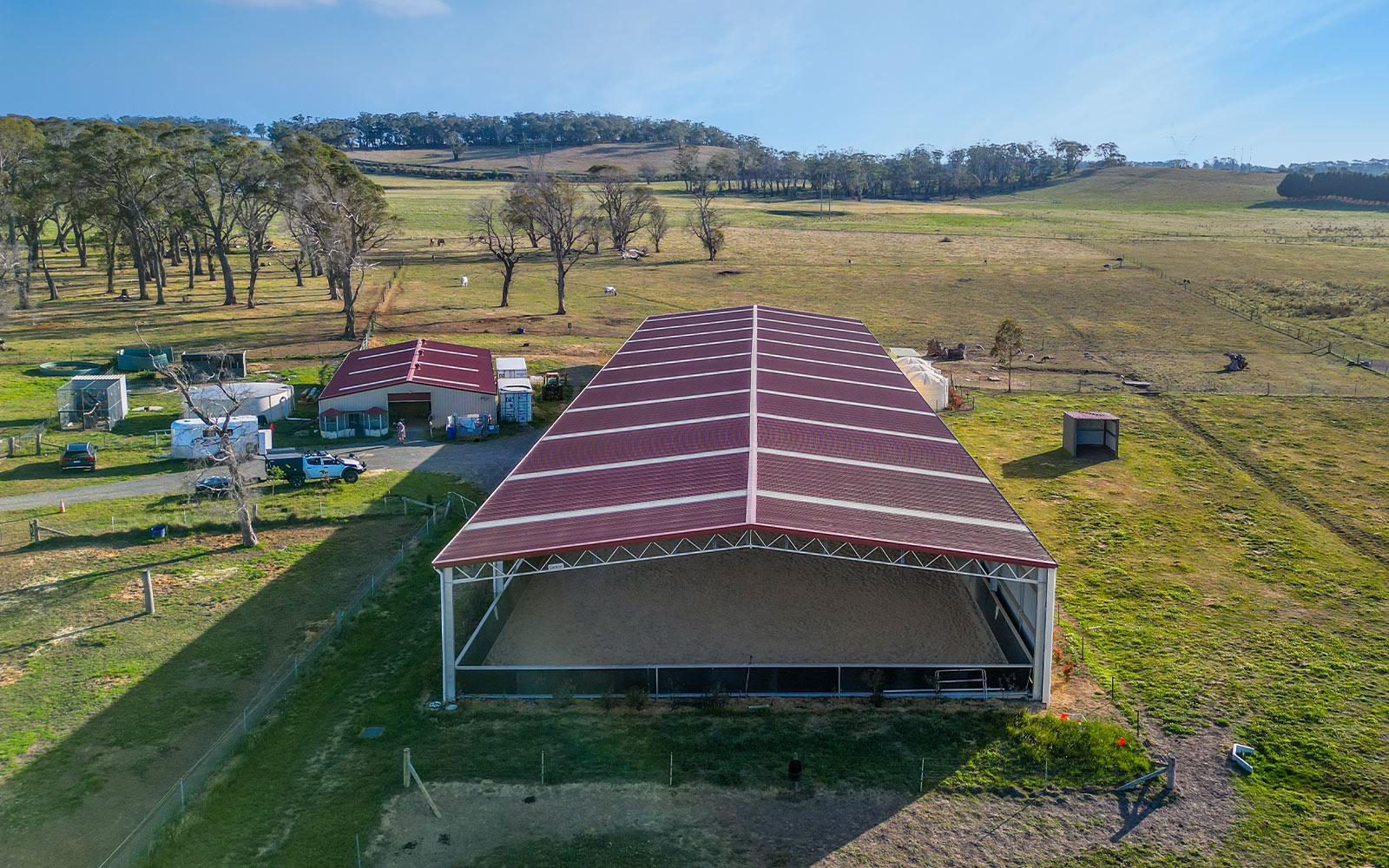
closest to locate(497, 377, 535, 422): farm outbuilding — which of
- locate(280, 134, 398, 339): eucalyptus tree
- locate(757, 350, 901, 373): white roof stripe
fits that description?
locate(757, 350, 901, 373): white roof stripe

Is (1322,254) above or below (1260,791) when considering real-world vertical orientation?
above

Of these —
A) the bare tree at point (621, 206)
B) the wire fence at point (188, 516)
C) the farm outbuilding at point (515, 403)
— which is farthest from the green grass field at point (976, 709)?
the bare tree at point (621, 206)

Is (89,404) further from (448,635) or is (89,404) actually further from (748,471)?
(748,471)

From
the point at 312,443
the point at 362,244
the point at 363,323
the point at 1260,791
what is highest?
the point at 362,244

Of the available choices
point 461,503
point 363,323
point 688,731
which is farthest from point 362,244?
point 688,731

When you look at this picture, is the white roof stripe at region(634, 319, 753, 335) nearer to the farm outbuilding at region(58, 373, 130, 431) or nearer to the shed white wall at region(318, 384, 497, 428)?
the shed white wall at region(318, 384, 497, 428)

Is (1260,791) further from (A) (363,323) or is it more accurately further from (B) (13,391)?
(A) (363,323)

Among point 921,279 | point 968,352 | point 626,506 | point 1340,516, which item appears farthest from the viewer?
point 921,279
